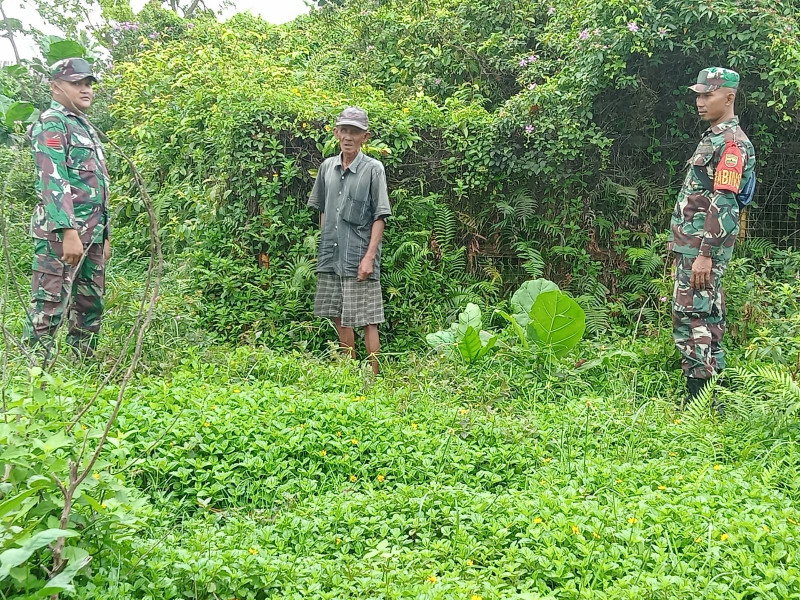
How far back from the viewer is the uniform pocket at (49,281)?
191 inches

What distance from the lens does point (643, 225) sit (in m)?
7.23

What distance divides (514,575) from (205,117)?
218 inches

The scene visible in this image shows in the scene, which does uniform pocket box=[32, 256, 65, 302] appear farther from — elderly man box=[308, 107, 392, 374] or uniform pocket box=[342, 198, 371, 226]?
uniform pocket box=[342, 198, 371, 226]

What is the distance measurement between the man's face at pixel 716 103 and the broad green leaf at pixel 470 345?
2.21 meters

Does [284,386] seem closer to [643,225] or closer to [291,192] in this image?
[291,192]

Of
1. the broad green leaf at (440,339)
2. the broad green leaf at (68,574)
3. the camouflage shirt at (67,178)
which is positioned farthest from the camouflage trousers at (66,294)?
the broad green leaf at (68,574)

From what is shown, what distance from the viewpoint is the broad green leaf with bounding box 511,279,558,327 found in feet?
19.5

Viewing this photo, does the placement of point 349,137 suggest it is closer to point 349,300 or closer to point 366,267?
point 366,267

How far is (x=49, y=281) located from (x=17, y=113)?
479cm

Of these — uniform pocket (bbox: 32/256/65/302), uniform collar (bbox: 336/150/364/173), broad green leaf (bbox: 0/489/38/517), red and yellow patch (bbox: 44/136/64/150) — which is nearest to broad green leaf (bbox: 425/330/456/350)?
uniform collar (bbox: 336/150/364/173)

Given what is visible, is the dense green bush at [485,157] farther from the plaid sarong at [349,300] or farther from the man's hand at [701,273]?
the man's hand at [701,273]

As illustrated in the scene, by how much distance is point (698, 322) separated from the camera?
5.21 metres

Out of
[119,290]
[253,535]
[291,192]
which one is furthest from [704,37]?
[253,535]

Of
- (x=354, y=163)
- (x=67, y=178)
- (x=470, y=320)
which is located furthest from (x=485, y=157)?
(x=67, y=178)
